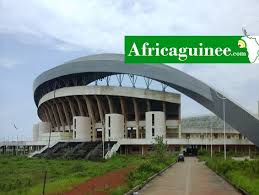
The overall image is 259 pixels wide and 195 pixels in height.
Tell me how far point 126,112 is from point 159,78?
13186mm

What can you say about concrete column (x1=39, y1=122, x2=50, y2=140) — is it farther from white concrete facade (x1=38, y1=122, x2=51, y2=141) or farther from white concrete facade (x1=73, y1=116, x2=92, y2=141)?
white concrete facade (x1=73, y1=116, x2=92, y2=141)

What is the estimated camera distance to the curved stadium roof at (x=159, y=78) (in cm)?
7294

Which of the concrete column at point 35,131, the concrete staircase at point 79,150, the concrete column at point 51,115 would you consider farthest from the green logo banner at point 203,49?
the concrete column at point 35,131

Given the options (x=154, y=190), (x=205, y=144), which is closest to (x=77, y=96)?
(x=205, y=144)

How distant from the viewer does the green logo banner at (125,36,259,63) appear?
63.3 feet

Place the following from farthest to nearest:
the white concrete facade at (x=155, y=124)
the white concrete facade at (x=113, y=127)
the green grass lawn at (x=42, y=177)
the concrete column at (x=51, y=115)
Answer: the concrete column at (x=51, y=115), the white concrete facade at (x=113, y=127), the white concrete facade at (x=155, y=124), the green grass lawn at (x=42, y=177)

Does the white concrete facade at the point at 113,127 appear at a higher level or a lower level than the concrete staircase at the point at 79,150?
higher

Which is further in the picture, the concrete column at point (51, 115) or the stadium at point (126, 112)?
the concrete column at point (51, 115)

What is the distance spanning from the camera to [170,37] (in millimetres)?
19344

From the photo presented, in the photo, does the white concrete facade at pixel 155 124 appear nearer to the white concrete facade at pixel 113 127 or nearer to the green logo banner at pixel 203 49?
the white concrete facade at pixel 113 127

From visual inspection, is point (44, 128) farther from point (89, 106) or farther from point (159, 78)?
point (159, 78)

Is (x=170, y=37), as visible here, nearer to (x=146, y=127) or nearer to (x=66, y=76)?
(x=146, y=127)

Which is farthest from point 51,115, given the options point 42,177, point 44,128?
point 42,177

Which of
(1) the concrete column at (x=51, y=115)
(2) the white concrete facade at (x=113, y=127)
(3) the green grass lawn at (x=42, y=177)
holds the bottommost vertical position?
(3) the green grass lawn at (x=42, y=177)
